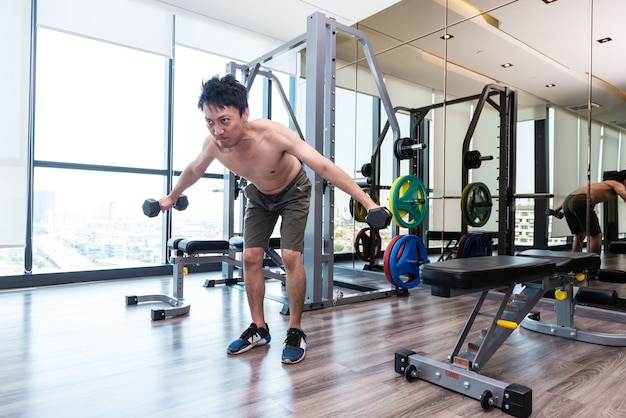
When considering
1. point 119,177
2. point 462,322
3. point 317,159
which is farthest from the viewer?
point 119,177

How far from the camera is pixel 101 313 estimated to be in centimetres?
275

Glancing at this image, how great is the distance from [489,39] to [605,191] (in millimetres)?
1523

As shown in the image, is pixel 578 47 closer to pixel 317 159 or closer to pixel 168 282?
pixel 317 159

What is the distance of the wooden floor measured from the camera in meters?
1.44

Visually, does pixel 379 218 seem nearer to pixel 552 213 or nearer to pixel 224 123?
pixel 224 123

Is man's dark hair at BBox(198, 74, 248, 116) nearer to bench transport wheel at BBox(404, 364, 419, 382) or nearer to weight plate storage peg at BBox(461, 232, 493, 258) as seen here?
bench transport wheel at BBox(404, 364, 419, 382)

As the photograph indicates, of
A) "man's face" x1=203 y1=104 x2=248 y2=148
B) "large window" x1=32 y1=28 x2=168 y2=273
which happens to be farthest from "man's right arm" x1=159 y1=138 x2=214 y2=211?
"large window" x1=32 y1=28 x2=168 y2=273

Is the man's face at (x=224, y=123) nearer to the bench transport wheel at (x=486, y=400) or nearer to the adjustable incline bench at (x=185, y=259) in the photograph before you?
the adjustable incline bench at (x=185, y=259)

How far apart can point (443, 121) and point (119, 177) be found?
322 cm

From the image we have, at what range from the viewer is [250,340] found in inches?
79.7

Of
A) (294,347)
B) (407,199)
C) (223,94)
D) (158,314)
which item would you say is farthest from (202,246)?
(407,199)

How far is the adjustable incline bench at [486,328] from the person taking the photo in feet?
4.56

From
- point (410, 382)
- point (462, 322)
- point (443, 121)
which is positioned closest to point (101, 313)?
point (410, 382)

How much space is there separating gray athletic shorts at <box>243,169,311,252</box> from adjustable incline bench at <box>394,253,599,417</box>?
0.74 m
